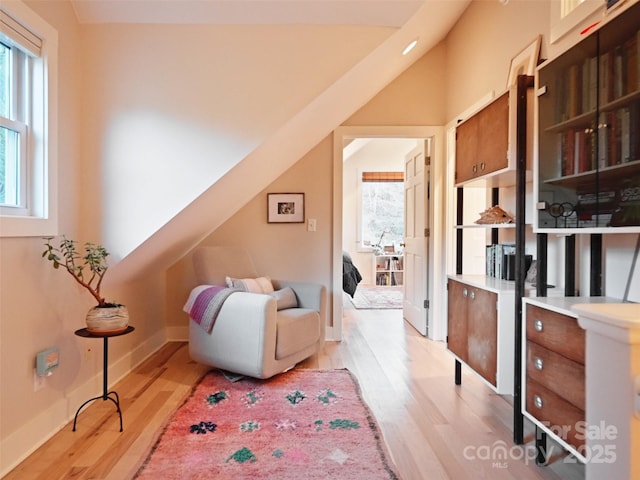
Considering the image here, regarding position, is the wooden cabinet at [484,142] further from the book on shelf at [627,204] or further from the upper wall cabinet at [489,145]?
the book on shelf at [627,204]

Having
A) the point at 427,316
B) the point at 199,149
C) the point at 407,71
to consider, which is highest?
the point at 407,71

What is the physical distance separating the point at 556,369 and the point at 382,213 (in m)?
6.24

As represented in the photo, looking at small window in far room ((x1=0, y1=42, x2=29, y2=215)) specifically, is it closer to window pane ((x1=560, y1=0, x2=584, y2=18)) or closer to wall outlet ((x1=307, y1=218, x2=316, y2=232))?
wall outlet ((x1=307, y1=218, x2=316, y2=232))

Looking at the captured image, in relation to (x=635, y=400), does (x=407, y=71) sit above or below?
above

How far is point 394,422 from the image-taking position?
1.96 m

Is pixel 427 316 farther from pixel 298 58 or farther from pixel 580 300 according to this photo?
pixel 298 58

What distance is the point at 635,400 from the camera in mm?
667

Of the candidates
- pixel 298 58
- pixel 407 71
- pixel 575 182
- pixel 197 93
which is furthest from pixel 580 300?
pixel 407 71

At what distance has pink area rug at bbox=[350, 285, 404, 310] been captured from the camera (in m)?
5.20

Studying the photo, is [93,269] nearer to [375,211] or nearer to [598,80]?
[598,80]

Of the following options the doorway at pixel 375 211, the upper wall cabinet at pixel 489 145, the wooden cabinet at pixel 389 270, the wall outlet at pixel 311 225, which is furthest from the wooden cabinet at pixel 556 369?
the wooden cabinet at pixel 389 270

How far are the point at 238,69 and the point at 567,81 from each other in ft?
5.49

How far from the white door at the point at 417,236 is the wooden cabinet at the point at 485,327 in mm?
1192

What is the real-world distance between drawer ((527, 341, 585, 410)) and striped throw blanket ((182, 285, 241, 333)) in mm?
1810
